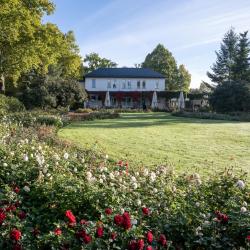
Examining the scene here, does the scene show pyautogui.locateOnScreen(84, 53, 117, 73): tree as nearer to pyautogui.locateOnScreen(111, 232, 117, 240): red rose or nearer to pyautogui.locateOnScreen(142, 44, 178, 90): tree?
pyautogui.locateOnScreen(142, 44, 178, 90): tree

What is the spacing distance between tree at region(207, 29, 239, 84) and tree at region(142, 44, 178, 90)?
11231 millimetres

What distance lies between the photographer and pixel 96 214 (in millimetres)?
4926

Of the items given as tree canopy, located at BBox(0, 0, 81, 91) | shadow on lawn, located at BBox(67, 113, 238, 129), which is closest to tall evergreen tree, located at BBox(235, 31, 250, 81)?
shadow on lawn, located at BBox(67, 113, 238, 129)

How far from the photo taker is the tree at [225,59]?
7144 cm

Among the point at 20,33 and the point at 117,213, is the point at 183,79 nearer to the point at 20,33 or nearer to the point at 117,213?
the point at 20,33

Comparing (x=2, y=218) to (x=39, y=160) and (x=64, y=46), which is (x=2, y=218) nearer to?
(x=39, y=160)

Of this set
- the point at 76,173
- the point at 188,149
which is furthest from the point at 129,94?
the point at 76,173

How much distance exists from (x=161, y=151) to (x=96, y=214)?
9.70m

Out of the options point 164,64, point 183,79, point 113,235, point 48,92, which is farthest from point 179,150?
point 183,79

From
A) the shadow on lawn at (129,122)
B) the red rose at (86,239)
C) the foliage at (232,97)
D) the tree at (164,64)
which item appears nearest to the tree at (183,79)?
the tree at (164,64)

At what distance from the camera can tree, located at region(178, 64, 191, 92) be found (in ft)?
283

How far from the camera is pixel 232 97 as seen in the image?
44.2 meters

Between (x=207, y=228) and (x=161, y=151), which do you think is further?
(x=161, y=151)

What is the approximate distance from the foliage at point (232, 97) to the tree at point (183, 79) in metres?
40.1
